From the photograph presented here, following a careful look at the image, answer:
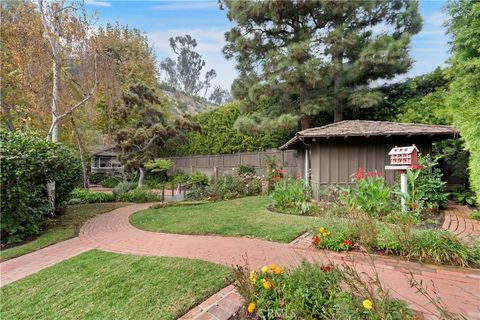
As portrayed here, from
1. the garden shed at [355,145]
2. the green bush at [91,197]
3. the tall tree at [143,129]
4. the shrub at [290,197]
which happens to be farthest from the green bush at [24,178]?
the garden shed at [355,145]

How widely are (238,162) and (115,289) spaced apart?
454 inches

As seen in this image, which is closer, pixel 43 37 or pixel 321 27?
pixel 43 37

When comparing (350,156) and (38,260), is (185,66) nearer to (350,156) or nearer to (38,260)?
(350,156)

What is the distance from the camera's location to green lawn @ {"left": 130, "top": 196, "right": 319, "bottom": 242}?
514cm

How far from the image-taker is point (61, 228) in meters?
6.47

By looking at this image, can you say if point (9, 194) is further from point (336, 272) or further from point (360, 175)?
point (360, 175)

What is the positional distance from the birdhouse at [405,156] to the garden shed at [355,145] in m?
1.02

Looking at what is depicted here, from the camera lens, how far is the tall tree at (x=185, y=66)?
45344 mm

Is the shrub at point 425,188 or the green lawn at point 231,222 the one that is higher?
the shrub at point 425,188

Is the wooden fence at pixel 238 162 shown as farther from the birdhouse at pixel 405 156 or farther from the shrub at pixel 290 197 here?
the birdhouse at pixel 405 156

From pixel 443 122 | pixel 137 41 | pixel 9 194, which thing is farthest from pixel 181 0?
pixel 137 41

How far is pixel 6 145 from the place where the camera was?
5375 mm

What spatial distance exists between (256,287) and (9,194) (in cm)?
568

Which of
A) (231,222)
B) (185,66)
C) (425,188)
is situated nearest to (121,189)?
(231,222)
